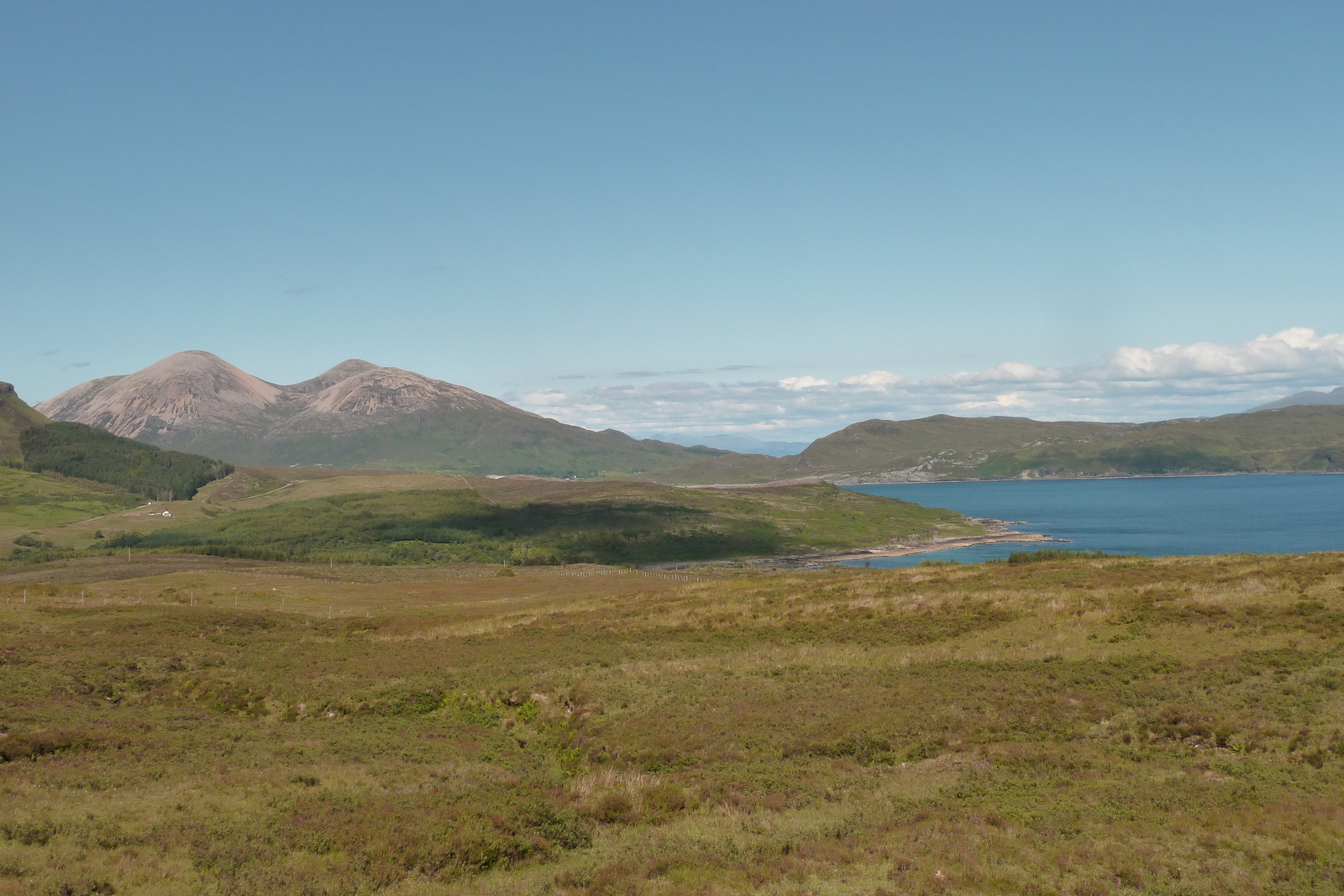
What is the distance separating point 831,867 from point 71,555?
223991 millimetres

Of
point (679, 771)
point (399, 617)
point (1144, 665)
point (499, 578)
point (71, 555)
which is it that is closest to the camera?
point (679, 771)

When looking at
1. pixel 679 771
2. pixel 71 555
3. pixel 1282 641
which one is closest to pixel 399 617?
pixel 679 771

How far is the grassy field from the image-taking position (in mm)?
18531

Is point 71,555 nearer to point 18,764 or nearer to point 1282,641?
point 18,764

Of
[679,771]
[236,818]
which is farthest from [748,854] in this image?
[236,818]

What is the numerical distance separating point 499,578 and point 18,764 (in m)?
95.7

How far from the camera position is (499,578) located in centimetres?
11988

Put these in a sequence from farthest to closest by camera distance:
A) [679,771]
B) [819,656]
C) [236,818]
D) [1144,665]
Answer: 1. [819,656]
2. [1144,665]
3. [679,771]
4. [236,818]

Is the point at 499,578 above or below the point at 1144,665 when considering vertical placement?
below

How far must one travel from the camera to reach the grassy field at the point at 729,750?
60.8ft

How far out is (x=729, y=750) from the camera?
92.4 feet

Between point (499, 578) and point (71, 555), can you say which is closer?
point (499, 578)

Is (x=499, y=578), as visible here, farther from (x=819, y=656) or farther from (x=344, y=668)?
(x=819, y=656)

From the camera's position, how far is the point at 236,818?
21.5 metres
